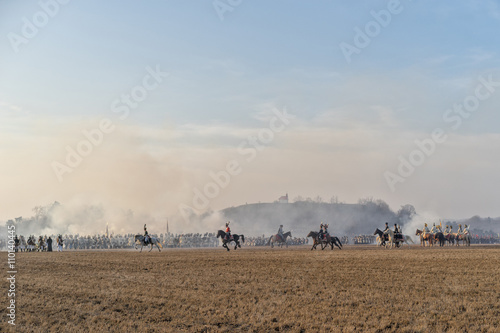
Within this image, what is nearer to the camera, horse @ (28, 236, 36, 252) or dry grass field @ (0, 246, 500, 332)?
dry grass field @ (0, 246, 500, 332)

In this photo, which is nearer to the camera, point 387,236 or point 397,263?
point 397,263

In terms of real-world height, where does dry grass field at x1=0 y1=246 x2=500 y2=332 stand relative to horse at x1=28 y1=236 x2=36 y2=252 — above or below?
below

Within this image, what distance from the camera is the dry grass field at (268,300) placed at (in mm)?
13281

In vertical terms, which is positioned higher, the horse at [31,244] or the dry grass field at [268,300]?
the horse at [31,244]

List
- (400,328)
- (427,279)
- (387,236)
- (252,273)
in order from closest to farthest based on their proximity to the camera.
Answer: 1. (400,328)
2. (427,279)
3. (252,273)
4. (387,236)

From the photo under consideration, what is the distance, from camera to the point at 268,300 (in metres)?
16.2

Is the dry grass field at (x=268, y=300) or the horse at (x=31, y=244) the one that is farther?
the horse at (x=31, y=244)

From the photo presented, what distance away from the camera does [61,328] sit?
13.6 meters

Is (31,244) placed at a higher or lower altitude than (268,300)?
higher

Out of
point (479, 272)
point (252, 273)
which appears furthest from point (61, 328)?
point (479, 272)

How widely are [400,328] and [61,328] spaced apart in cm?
863

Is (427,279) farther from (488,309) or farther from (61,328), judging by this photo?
(61,328)

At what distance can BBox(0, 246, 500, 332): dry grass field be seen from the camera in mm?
13281

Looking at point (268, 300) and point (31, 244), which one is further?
point (31, 244)
